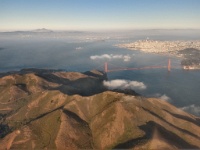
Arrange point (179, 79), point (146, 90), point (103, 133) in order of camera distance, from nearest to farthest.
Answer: point (103, 133) < point (146, 90) < point (179, 79)

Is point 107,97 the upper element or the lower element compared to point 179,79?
upper

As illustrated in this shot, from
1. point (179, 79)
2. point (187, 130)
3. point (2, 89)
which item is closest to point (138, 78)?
point (179, 79)

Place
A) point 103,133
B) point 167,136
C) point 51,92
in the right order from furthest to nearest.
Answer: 1. point 51,92
2. point 103,133
3. point 167,136

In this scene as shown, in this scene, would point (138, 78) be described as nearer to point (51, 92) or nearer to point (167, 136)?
point (51, 92)

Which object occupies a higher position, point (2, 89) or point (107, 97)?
point (107, 97)

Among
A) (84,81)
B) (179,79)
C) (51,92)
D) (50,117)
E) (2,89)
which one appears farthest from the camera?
(179,79)

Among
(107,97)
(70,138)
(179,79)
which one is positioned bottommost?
(179,79)

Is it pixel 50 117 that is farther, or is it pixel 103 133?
pixel 50 117

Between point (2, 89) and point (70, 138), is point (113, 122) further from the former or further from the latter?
A: point (2, 89)

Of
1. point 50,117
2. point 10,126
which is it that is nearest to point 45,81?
point 10,126
